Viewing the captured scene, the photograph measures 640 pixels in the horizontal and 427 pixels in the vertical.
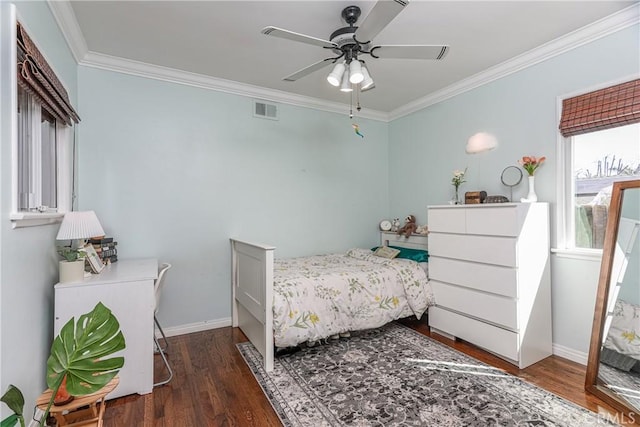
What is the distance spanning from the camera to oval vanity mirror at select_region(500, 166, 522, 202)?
2.87m

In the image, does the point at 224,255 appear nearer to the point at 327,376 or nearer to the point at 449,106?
the point at 327,376

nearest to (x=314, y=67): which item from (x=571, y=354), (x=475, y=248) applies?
(x=475, y=248)

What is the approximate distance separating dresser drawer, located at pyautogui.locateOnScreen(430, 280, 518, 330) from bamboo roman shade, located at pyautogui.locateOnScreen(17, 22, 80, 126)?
125 inches

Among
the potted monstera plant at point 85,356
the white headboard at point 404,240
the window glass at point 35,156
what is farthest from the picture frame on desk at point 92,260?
the white headboard at point 404,240

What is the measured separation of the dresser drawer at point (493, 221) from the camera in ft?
7.91

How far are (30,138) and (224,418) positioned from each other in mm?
1962

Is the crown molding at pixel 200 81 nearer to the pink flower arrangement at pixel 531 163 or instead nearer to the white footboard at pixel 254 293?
the white footboard at pixel 254 293

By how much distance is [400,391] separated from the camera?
2.08 m

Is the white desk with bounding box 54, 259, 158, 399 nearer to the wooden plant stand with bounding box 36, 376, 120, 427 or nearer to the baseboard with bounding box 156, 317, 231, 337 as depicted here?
the wooden plant stand with bounding box 36, 376, 120, 427

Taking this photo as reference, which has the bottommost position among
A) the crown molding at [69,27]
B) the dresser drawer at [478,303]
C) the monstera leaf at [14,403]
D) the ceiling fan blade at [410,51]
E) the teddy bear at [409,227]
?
the dresser drawer at [478,303]

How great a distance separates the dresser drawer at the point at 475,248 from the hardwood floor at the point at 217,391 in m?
0.78

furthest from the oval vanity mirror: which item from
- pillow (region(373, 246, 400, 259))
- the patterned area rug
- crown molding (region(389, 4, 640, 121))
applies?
the patterned area rug

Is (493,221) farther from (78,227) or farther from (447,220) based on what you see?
(78,227)

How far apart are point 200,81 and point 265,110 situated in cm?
71
